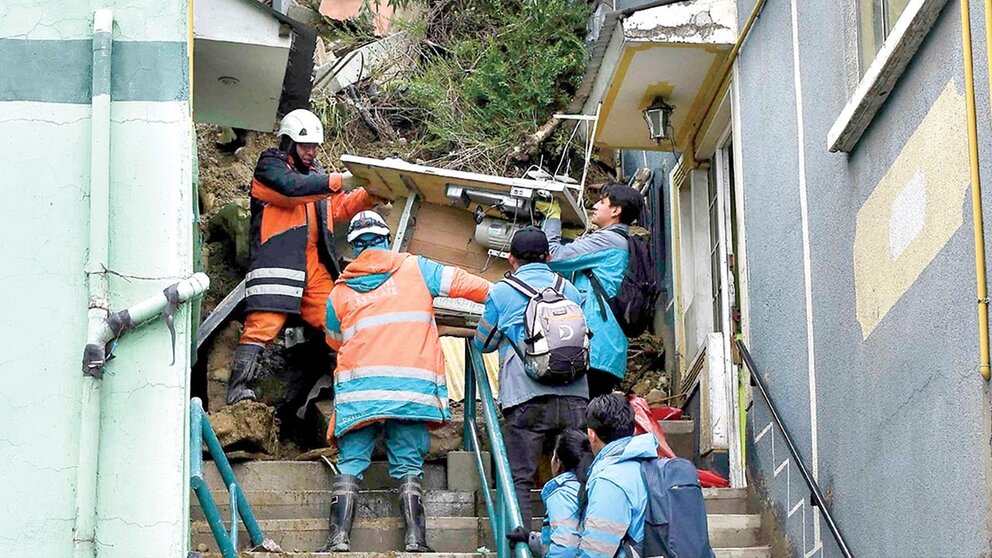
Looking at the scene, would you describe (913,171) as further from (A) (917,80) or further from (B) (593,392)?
(B) (593,392)

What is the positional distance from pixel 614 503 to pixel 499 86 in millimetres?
8530

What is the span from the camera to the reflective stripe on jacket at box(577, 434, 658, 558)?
19.4ft

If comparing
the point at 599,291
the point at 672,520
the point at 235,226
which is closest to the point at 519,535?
the point at 672,520

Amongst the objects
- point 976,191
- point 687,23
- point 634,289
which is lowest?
point 976,191

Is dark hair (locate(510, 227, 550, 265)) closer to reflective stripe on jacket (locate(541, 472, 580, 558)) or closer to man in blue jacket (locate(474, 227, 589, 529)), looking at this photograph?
man in blue jacket (locate(474, 227, 589, 529))

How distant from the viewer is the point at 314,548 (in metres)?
7.86

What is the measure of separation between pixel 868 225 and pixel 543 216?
9.93ft

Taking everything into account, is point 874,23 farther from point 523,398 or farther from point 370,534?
point 370,534

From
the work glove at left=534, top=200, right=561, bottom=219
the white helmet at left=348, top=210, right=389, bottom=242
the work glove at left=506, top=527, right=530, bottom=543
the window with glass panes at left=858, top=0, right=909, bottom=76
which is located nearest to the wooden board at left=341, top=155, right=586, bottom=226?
the work glove at left=534, top=200, right=561, bottom=219

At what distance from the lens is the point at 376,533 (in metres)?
7.85

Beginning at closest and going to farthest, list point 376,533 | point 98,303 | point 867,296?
point 98,303 → point 867,296 → point 376,533

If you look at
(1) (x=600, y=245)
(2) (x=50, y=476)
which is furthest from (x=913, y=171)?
(2) (x=50, y=476)

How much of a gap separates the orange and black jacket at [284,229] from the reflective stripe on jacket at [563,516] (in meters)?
3.39

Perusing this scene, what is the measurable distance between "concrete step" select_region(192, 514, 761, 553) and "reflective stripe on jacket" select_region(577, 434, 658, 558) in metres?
1.92
